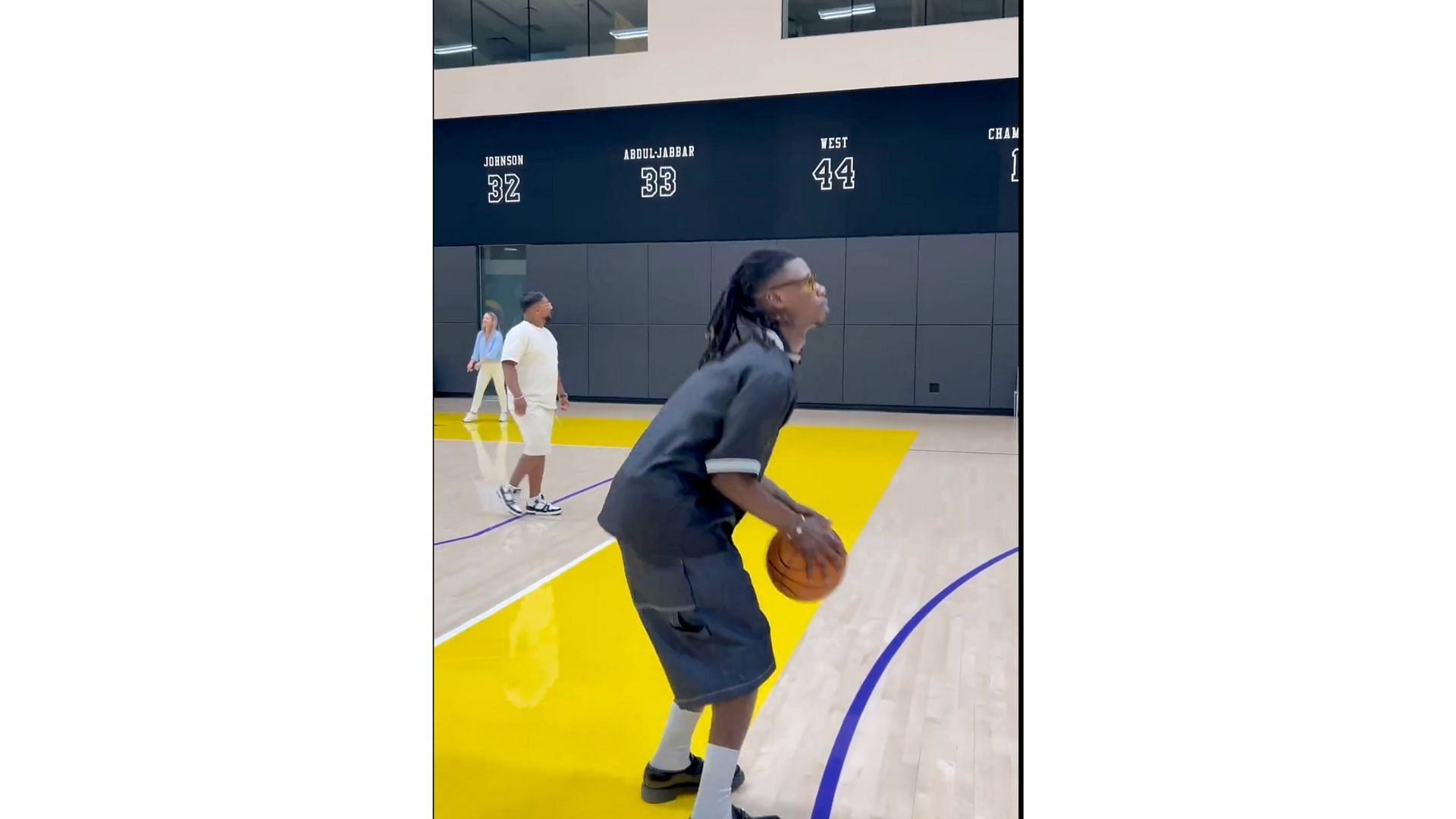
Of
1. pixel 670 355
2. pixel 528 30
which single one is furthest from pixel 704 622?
pixel 528 30

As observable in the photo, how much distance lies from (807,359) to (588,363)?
2.37 ft

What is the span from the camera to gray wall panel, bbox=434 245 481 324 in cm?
247

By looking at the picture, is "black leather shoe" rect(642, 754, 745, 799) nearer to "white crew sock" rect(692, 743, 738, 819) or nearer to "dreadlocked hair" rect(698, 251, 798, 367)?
"white crew sock" rect(692, 743, 738, 819)

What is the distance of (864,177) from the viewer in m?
2.38

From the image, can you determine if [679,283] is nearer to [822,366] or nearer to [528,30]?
[822,366]

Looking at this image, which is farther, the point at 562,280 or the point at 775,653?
the point at 562,280

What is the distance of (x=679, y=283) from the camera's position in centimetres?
224

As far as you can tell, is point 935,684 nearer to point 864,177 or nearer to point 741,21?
point 864,177

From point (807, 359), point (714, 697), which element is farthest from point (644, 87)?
point (714, 697)

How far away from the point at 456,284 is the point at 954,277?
134 cm

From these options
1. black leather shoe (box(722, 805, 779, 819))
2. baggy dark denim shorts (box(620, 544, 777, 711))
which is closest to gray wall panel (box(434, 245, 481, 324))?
baggy dark denim shorts (box(620, 544, 777, 711))

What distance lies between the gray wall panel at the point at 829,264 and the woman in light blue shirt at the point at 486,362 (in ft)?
2.89

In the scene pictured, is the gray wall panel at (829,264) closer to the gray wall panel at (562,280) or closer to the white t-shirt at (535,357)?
the gray wall panel at (562,280)

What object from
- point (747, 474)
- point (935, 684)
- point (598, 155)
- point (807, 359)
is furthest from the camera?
point (935, 684)
